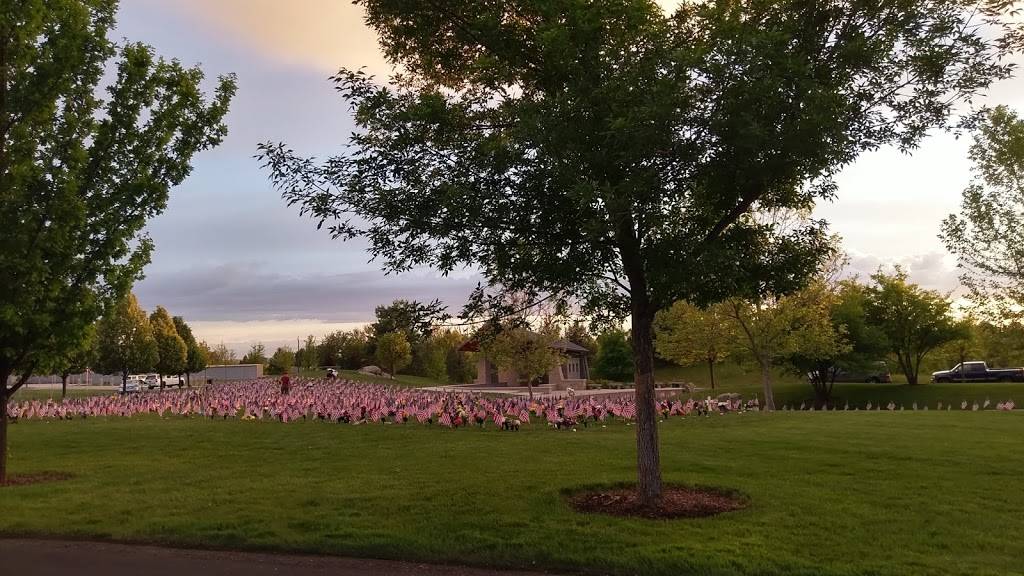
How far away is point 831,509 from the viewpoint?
27.0 ft

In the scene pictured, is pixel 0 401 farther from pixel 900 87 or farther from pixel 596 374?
pixel 596 374

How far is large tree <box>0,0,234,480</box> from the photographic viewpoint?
34.3 ft

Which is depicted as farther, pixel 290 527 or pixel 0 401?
pixel 0 401

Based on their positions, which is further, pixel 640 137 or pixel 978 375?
pixel 978 375

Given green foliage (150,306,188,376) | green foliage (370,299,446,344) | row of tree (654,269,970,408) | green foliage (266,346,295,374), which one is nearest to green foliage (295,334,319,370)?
green foliage (266,346,295,374)

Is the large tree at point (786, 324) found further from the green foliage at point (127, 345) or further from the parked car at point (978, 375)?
the green foliage at point (127, 345)

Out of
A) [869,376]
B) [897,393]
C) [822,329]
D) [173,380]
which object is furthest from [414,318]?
[173,380]

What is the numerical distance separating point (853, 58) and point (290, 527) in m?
8.58

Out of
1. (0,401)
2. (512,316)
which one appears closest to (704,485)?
(512,316)

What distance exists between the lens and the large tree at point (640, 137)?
7066 millimetres

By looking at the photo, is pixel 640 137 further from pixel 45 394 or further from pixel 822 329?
pixel 45 394

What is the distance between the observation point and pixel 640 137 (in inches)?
276

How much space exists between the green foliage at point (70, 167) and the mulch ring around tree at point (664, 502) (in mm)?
8753

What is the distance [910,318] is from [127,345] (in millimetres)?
55906
